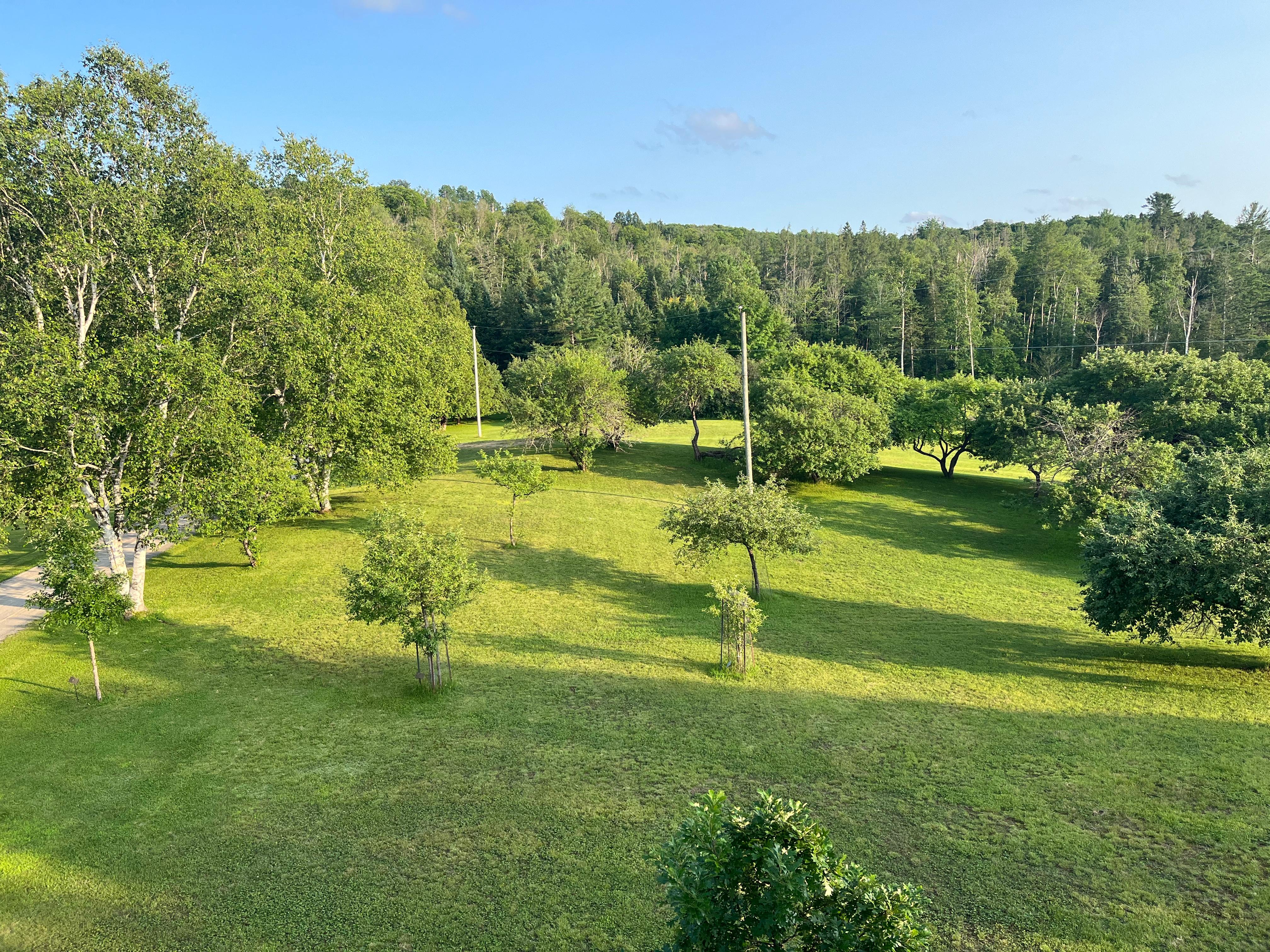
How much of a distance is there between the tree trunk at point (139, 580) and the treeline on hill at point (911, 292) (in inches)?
2200

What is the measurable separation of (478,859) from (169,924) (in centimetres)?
383

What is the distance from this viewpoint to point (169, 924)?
334 inches

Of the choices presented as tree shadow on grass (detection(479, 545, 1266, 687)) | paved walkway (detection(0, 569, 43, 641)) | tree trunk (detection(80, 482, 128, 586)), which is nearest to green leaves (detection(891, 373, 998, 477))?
tree shadow on grass (detection(479, 545, 1266, 687))

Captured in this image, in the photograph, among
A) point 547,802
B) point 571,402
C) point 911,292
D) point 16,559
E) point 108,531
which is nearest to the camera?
point 547,802

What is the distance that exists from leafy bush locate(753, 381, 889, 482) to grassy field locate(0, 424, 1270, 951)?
1328cm

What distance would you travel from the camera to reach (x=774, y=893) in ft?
17.3

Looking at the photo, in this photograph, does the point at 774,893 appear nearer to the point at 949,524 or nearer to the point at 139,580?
the point at 139,580

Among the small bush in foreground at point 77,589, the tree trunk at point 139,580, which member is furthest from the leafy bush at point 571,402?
the small bush in foreground at point 77,589

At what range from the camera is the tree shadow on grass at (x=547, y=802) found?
862 cm

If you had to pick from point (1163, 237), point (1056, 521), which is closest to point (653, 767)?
point (1056, 521)

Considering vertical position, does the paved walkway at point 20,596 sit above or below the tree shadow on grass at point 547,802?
above

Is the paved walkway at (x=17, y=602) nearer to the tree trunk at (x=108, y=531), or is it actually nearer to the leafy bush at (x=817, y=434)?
the tree trunk at (x=108, y=531)

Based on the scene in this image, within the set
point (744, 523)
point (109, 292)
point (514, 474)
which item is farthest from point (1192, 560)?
point (109, 292)

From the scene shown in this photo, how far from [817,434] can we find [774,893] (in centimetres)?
3246
